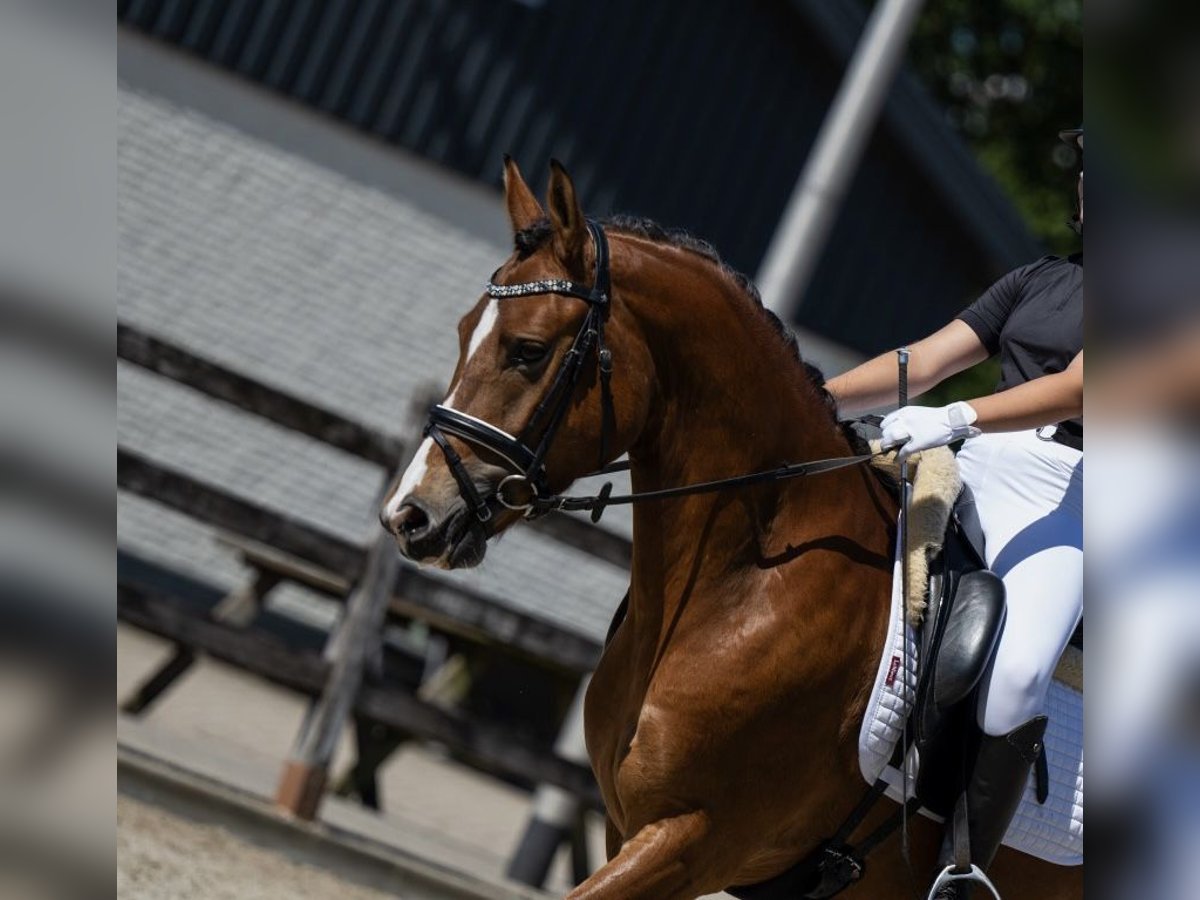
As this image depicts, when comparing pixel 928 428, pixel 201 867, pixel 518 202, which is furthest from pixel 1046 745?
pixel 201 867

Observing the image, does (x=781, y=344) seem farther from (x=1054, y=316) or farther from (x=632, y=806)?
(x=632, y=806)

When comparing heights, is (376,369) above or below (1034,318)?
below

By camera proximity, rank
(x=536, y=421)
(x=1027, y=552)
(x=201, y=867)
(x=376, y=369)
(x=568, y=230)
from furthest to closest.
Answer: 1. (x=376, y=369)
2. (x=201, y=867)
3. (x=1027, y=552)
4. (x=568, y=230)
5. (x=536, y=421)

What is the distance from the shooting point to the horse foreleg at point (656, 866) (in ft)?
10.5

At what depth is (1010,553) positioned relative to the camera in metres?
3.59

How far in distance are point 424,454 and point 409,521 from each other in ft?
0.54

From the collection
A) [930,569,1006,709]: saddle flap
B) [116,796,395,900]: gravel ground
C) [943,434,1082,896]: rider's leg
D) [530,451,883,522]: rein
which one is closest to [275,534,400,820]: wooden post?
[116,796,395,900]: gravel ground

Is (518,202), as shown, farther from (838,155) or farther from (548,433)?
(838,155)

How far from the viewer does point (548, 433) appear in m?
3.21

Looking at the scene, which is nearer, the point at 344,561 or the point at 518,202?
the point at 518,202

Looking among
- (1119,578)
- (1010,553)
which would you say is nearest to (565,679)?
(1010,553)

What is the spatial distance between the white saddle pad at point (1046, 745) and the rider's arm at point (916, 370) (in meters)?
0.65

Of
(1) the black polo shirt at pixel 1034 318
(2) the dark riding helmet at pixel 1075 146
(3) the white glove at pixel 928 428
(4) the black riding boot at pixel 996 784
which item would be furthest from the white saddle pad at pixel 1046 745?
(2) the dark riding helmet at pixel 1075 146

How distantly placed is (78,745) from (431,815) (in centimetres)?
811
